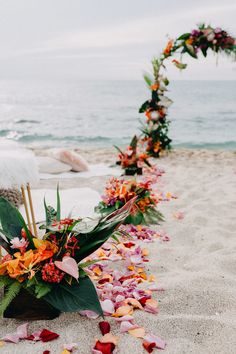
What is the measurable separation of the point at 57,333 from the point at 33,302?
226 mm

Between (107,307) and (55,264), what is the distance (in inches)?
15.2

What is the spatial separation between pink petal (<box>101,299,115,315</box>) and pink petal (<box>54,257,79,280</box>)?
32cm

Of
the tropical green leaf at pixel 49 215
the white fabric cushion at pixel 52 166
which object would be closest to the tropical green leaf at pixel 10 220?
the tropical green leaf at pixel 49 215

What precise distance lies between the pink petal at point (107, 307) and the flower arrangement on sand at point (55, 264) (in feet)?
0.39

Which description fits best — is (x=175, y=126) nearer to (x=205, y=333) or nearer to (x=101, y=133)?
(x=101, y=133)

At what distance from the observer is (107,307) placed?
7.16 feet

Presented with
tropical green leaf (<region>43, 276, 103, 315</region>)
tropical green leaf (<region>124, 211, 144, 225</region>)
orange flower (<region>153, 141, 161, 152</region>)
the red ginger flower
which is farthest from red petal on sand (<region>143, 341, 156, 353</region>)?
orange flower (<region>153, 141, 161, 152</region>)

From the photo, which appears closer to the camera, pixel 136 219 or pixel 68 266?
pixel 68 266

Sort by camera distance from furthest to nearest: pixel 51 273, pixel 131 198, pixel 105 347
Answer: pixel 131 198 < pixel 51 273 < pixel 105 347

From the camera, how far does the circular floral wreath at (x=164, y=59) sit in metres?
6.83

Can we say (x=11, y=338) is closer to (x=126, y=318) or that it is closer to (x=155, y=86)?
(x=126, y=318)

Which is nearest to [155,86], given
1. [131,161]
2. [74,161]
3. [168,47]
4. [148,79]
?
[148,79]

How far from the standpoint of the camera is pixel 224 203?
478cm

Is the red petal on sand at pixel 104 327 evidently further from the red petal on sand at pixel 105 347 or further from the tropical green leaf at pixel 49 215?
the tropical green leaf at pixel 49 215
